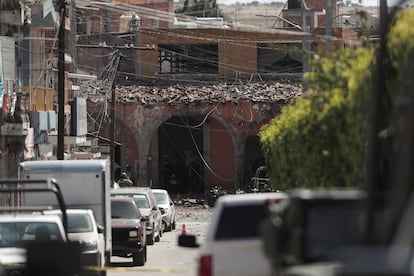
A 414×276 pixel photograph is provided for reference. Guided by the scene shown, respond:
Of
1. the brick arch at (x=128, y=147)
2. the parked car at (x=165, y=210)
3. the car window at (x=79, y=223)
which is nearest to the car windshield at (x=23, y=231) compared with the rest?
the car window at (x=79, y=223)

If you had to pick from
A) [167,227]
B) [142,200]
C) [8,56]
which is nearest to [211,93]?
[167,227]

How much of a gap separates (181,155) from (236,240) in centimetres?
6297

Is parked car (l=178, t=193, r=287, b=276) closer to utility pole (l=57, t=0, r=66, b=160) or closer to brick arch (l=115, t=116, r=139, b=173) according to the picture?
utility pole (l=57, t=0, r=66, b=160)

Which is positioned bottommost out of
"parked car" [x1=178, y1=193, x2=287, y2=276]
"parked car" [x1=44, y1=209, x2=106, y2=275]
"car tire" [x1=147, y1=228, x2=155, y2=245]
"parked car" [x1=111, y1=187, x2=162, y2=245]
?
"car tire" [x1=147, y1=228, x2=155, y2=245]

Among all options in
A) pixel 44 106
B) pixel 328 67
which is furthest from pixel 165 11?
pixel 328 67

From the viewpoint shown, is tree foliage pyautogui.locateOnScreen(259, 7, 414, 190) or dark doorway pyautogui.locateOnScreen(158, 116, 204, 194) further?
dark doorway pyautogui.locateOnScreen(158, 116, 204, 194)

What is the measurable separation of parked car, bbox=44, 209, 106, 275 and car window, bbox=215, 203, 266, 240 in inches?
410

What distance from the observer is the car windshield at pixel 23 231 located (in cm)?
2270

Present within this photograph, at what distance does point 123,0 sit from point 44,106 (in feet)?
171

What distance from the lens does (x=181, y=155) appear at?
253 ft

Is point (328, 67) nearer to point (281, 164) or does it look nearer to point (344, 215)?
point (281, 164)

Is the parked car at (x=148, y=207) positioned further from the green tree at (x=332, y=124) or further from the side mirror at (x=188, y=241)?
the side mirror at (x=188, y=241)

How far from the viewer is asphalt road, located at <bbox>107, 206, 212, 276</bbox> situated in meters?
28.7

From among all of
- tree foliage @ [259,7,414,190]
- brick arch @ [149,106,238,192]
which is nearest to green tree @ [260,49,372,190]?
tree foliage @ [259,7,414,190]
